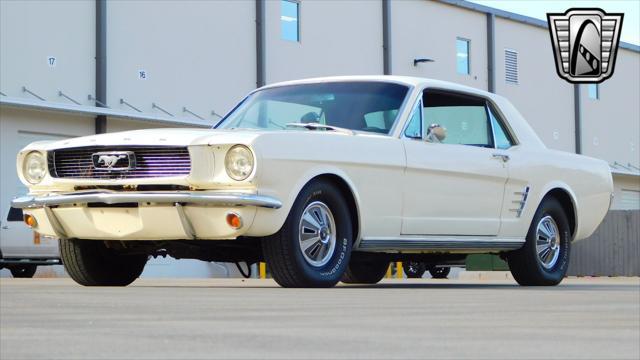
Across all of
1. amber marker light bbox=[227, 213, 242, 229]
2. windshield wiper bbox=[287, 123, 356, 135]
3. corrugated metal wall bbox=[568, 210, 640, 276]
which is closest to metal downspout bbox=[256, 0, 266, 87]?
corrugated metal wall bbox=[568, 210, 640, 276]

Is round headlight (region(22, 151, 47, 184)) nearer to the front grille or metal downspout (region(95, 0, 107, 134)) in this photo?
the front grille

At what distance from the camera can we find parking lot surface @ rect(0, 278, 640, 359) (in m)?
4.54

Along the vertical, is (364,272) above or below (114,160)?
below

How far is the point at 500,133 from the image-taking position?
11547 millimetres

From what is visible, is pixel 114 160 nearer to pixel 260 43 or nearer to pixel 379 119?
pixel 379 119

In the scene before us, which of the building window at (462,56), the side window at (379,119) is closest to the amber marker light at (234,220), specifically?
the side window at (379,119)

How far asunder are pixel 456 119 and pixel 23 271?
50.7 ft

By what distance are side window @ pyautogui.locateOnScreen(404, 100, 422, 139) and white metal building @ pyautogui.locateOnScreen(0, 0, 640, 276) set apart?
14121 millimetres

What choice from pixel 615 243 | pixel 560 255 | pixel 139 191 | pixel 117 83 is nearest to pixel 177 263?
pixel 117 83

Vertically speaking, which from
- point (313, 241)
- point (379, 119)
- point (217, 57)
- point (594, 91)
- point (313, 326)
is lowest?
point (313, 326)

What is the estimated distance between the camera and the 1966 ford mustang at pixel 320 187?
888cm

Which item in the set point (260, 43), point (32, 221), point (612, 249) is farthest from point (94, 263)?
point (260, 43)

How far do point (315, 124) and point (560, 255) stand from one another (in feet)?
9.89

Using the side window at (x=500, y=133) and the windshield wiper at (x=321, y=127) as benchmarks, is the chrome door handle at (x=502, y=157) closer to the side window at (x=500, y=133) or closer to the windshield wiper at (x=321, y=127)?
the side window at (x=500, y=133)
